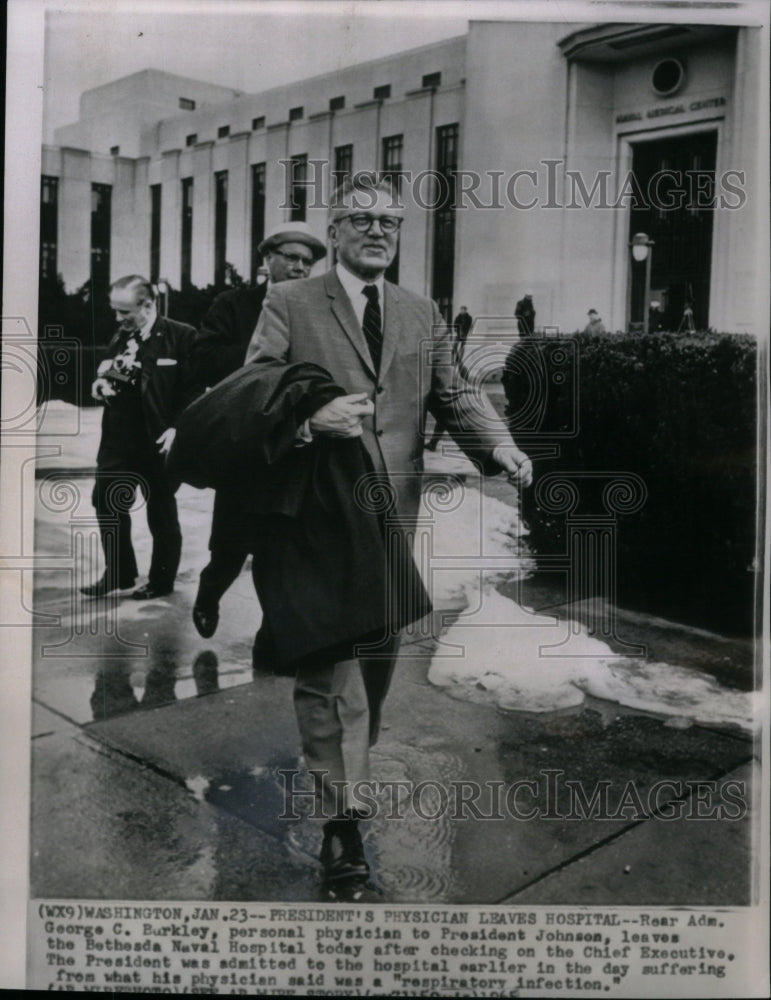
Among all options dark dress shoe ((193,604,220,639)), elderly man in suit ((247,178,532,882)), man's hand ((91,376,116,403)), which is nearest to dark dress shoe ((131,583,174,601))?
dark dress shoe ((193,604,220,639))

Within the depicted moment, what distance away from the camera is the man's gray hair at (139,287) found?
365 centimetres

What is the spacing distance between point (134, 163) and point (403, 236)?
1.03m

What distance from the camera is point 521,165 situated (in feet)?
11.9

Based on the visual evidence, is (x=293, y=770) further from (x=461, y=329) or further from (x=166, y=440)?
(x=461, y=329)

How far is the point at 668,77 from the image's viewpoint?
11.9 feet

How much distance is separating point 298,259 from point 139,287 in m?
0.58

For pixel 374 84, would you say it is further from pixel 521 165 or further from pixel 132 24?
pixel 132 24

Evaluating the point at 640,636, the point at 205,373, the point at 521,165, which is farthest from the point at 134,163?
the point at 640,636

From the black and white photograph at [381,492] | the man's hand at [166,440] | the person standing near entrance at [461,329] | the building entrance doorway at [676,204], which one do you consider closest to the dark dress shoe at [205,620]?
the black and white photograph at [381,492]

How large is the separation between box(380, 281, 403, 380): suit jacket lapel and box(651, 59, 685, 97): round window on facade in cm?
118

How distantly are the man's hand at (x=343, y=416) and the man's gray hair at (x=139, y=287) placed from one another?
758 mm

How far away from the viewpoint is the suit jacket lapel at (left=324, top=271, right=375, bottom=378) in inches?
141

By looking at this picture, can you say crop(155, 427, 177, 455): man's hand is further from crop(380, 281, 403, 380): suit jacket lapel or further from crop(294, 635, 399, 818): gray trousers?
crop(294, 635, 399, 818): gray trousers

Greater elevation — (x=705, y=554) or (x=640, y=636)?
(x=705, y=554)
